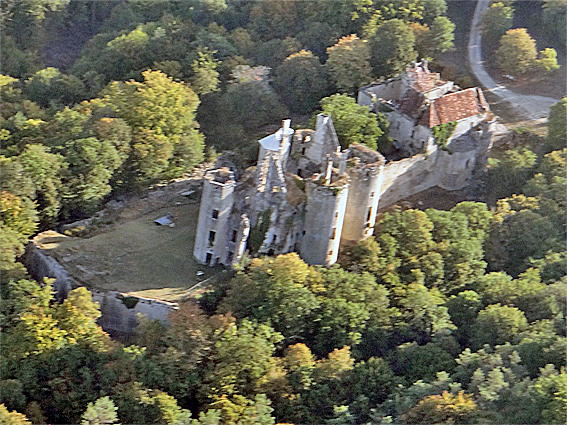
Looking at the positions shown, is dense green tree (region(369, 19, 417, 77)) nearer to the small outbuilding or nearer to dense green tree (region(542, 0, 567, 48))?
dense green tree (region(542, 0, 567, 48))

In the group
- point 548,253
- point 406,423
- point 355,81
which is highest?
point 355,81

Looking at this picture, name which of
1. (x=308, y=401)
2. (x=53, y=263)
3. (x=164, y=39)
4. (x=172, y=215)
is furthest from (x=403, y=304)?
(x=164, y=39)

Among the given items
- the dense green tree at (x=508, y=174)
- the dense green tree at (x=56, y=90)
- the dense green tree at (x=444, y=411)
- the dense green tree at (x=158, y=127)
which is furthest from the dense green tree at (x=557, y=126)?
the dense green tree at (x=56, y=90)

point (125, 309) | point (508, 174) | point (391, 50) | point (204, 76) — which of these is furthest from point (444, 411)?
point (204, 76)

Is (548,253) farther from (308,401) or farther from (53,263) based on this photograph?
(53,263)

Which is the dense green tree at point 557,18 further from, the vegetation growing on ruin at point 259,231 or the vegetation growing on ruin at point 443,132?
the vegetation growing on ruin at point 259,231

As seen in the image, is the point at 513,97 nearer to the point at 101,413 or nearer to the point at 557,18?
the point at 557,18
